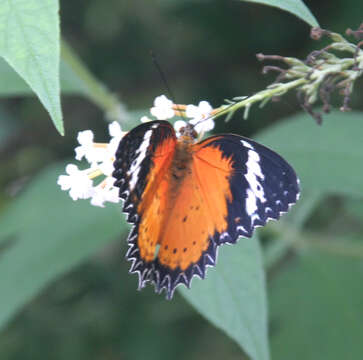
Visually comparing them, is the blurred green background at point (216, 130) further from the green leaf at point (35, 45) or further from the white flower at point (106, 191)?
the green leaf at point (35, 45)

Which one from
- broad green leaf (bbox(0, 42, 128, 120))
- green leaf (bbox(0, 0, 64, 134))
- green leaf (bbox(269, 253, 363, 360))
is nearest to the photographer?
green leaf (bbox(0, 0, 64, 134))

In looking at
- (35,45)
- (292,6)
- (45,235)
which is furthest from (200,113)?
(45,235)

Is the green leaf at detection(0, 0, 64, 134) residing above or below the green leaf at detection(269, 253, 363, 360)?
above

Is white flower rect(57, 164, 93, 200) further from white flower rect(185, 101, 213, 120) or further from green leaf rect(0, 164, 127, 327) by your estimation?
green leaf rect(0, 164, 127, 327)

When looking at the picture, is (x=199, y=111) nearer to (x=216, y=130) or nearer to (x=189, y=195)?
(x=189, y=195)

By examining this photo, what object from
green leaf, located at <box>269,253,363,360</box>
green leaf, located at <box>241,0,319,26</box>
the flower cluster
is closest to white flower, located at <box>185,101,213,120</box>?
the flower cluster
